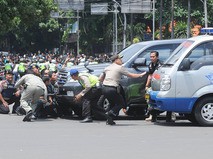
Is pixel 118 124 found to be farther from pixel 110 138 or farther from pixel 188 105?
pixel 110 138

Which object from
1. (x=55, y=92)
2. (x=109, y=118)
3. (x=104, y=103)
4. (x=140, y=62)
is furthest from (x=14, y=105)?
(x=140, y=62)

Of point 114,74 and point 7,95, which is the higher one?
point 114,74

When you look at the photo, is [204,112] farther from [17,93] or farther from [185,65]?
[17,93]

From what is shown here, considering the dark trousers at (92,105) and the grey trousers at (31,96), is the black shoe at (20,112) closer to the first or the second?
the grey trousers at (31,96)

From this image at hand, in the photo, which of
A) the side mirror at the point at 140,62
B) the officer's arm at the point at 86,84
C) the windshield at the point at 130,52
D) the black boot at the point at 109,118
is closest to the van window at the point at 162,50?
the windshield at the point at 130,52

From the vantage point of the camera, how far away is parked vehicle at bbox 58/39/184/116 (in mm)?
15406

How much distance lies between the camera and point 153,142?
1133 cm

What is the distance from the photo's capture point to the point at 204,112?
548 inches

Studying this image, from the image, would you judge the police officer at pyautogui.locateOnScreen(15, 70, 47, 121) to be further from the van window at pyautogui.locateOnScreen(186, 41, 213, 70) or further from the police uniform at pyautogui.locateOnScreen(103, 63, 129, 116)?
the van window at pyautogui.locateOnScreen(186, 41, 213, 70)

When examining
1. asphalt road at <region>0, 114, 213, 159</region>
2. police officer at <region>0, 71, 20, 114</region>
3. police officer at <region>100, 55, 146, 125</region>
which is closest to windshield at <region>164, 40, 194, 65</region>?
police officer at <region>100, 55, 146, 125</region>

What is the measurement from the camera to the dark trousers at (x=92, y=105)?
48.5 ft

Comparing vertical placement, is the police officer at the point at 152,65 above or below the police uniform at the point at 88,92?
above

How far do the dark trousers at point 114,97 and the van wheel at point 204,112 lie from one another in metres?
1.78

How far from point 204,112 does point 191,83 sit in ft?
2.49
